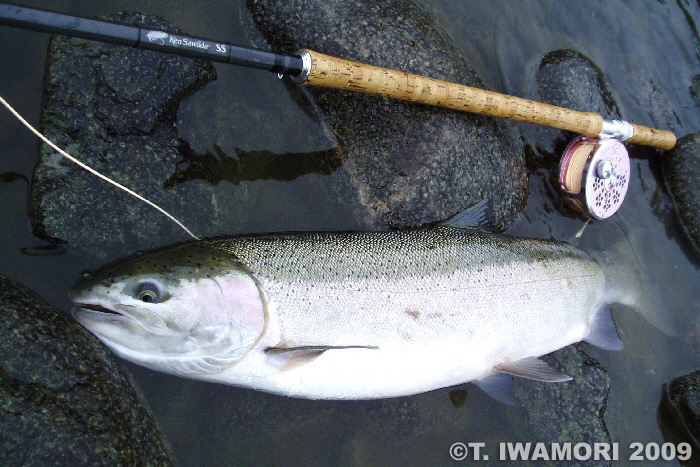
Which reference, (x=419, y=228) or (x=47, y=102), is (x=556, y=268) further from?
(x=47, y=102)

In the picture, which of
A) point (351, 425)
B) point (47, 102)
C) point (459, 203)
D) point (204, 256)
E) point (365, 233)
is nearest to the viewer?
point (204, 256)

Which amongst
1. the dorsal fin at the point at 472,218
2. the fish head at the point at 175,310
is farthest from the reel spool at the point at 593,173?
the fish head at the point at 175,310

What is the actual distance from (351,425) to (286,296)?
1161 mm

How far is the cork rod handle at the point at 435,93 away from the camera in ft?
9.59

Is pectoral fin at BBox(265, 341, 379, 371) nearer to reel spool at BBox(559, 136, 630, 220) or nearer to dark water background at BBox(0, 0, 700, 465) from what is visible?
dark water background at BBox(0, 0, 700, 465)

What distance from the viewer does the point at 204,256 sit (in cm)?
275

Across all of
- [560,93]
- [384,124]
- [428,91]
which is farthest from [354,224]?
[560,93]

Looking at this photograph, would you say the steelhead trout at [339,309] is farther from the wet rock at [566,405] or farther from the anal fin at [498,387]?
the wet rock at [566,405]

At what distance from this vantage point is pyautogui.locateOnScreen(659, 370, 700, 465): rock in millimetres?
4004

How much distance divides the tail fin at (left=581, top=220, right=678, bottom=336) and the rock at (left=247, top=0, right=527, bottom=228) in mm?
1272

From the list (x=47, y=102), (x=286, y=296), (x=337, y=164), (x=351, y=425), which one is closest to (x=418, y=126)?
(x=337, y=164)

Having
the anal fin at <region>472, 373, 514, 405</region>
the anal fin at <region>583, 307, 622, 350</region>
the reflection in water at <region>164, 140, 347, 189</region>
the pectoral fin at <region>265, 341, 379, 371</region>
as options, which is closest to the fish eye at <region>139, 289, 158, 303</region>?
the pectoral fin at <region>265, 341, 379, 371</region>

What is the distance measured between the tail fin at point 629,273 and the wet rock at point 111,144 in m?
3.08

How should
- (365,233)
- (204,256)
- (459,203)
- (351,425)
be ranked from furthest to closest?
(459,203), (351,425), (365,233), (204,256)
